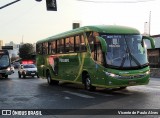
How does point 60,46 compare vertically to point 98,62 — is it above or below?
above

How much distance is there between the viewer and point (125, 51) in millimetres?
17016

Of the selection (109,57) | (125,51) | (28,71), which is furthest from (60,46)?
(28,71)

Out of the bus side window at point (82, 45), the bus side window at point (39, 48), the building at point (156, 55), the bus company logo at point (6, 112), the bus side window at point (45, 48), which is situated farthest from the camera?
the building at point (156, 55)

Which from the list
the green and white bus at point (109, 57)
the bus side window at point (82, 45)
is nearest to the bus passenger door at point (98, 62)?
the green and white bus at point (109, 57)

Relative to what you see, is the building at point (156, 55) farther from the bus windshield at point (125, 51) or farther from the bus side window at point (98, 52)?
the bus side window at point (98, 52)

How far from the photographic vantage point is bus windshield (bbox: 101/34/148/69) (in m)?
16.8

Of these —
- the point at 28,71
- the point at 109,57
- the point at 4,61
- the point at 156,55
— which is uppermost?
the point at 109,57

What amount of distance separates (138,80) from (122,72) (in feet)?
2.77

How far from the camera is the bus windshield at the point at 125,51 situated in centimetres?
1680

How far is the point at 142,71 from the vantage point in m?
16.9

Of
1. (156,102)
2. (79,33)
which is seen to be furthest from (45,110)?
(79,33)

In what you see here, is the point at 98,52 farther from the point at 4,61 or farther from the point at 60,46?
the point at 4,61

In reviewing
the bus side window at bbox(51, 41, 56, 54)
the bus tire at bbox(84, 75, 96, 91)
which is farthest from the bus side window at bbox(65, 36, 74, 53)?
the bus side window at bbox(51, 41, 56, 54)

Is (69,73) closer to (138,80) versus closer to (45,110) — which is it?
(138,80)
